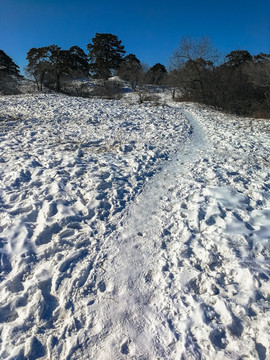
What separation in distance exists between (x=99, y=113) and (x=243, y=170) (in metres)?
9.38

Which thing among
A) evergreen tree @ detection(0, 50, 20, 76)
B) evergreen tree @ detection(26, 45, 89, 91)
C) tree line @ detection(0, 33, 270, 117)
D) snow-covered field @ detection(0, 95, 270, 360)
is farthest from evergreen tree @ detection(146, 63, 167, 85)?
snow-covered field @ detection(0, 95, 270, 360)

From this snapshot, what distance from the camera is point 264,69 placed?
14.5 m

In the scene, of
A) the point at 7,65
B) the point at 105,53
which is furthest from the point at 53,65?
the point at 105,53

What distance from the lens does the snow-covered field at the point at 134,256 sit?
2.18 meters

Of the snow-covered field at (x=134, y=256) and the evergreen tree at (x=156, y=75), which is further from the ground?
the evergreen tree at (x=156, y=75)

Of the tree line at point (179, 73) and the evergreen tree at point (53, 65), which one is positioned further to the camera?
the evergreen tree at point (53, 65)

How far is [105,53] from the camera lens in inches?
1614

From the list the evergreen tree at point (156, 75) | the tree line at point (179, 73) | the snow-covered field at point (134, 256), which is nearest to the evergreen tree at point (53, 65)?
the tree line at point (179, 73)

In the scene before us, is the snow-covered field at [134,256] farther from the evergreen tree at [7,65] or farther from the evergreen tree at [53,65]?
the evergreen tree at [7,65]

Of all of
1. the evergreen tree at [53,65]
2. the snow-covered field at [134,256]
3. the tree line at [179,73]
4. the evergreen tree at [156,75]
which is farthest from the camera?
the evergreen tree at [156,75]

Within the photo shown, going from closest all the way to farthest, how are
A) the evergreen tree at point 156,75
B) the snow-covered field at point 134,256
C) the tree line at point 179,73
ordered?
the snow-covered field at point 134,256 → the tree line at point 179,73 → the evergreen tree at point 156,75

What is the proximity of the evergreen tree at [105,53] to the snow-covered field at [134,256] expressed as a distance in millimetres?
39534

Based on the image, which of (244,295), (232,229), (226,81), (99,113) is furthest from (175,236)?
(226,81)

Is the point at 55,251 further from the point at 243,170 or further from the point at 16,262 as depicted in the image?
the point at 243,170
